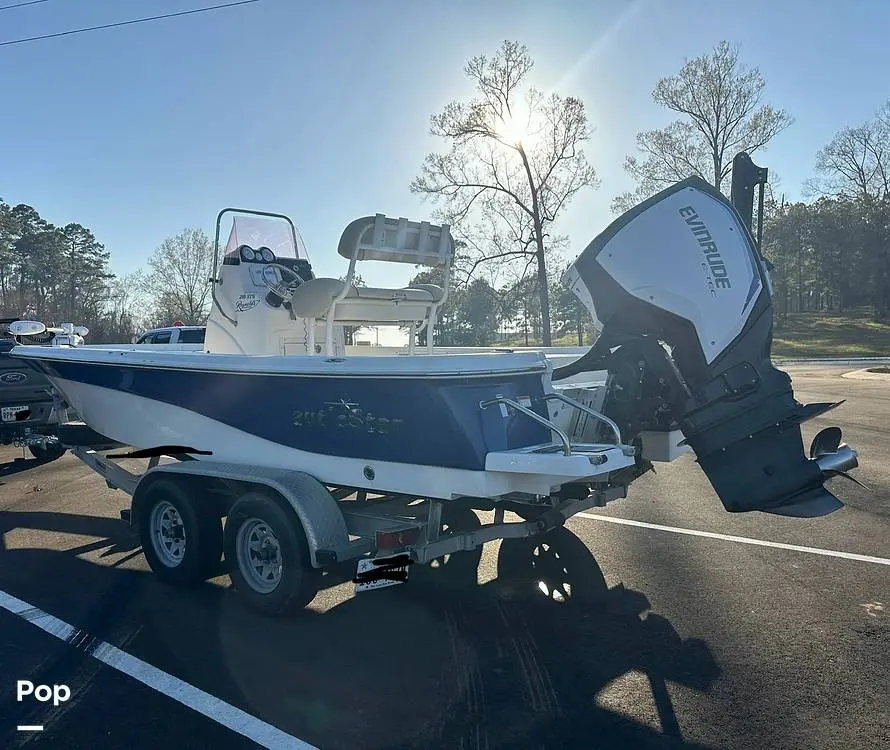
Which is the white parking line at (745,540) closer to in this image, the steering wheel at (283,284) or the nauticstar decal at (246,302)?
the steering wheel at (283,284)

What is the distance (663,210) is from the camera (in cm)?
452

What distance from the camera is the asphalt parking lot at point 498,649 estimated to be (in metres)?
3.25

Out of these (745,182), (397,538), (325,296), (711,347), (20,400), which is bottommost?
(397,538)

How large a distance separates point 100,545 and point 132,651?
2.40 meters

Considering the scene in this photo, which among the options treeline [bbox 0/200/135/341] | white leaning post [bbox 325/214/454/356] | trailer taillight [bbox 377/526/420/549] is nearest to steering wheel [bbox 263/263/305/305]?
white leaning post [bbox 325/214/454/356]

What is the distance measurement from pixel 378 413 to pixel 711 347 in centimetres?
197

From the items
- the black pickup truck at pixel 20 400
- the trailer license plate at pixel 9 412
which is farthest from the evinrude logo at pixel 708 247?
the trailer license plate at pixel 9 412

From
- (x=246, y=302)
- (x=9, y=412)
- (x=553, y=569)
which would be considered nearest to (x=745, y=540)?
(x=553, y=569)

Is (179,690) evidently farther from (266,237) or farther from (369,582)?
(266,237)

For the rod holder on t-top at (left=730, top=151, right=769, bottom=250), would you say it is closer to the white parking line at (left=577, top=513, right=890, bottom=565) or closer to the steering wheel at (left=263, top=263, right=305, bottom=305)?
the white parking line at (left=577, top=513, right=890, bottom=565)

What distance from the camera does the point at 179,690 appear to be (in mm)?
3605

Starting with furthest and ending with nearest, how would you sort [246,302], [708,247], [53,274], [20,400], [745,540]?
1. [53,274]
2. [20,400]
3. [246,302]
4. [745,540]
5. [708,247]

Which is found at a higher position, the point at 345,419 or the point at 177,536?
the point at 345,419

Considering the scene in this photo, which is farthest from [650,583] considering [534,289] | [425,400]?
[534,289]
